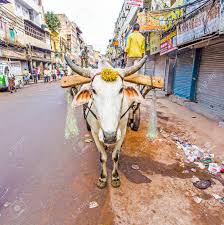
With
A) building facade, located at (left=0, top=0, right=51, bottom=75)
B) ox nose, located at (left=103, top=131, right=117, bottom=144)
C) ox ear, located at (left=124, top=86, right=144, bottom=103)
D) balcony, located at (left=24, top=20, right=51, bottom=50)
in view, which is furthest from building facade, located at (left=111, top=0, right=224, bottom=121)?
balcony, located at (left=24, top=20, right=51, bottom=50)

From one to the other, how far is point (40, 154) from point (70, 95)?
159 cm

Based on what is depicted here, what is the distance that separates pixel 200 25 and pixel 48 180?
22.0 ft

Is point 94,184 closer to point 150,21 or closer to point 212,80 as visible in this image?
point 212,80

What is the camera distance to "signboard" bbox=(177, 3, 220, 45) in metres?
5.39

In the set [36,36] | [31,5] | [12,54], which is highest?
[31,5]

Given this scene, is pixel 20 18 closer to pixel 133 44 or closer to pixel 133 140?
pixel 133 44

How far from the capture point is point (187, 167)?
3.50 meters

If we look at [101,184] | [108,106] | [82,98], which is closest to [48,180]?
[101,184]

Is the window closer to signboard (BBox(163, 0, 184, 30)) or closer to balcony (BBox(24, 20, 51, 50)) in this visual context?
balcony (BBox(24, 20, 51, 50))

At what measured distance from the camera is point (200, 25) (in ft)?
20.9

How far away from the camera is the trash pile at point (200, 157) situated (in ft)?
11.1

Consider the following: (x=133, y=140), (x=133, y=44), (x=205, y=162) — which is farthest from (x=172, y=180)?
(x=133, y=44)

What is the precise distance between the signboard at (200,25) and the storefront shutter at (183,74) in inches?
45.9

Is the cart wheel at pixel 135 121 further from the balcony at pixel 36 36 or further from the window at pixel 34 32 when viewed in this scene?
the window at pixel 34 32
